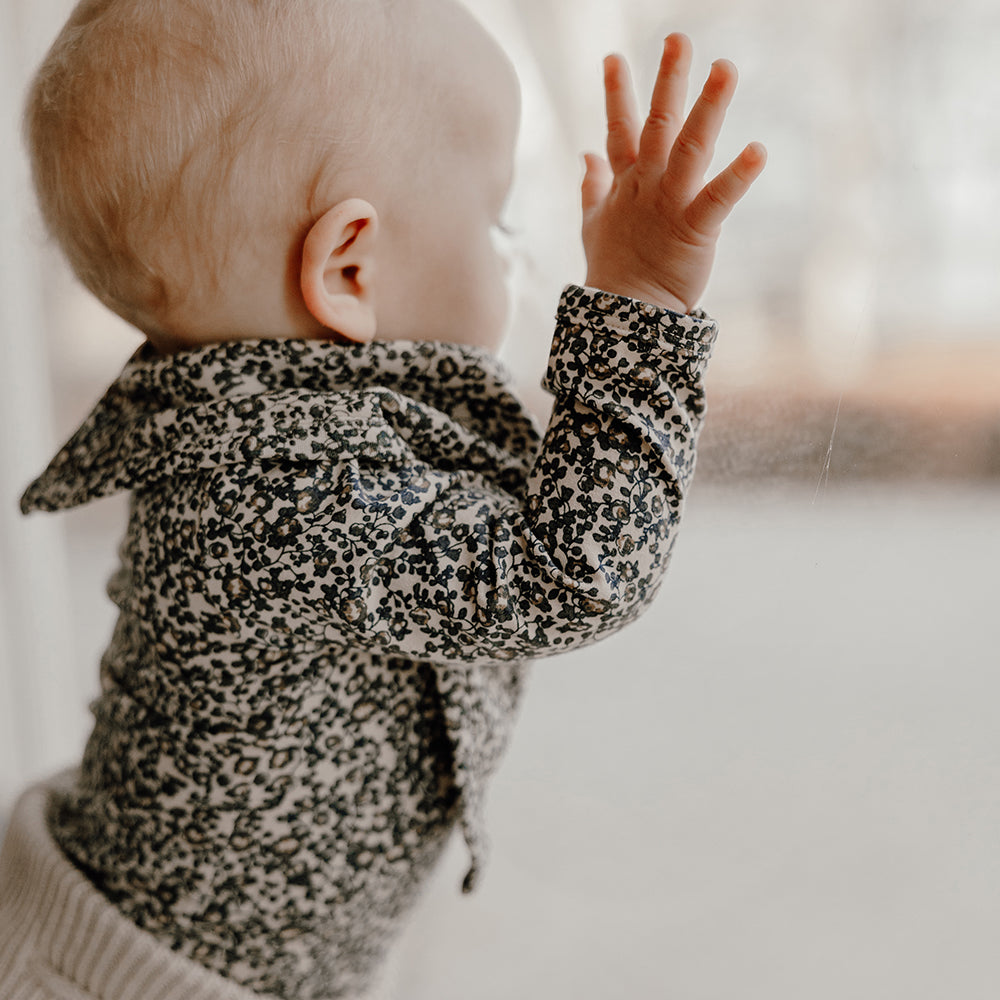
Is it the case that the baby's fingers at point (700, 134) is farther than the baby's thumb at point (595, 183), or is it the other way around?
the baby's thumb at point (595, 183)

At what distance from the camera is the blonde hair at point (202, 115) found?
588 millimetres

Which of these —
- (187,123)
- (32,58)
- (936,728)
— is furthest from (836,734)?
(32,58)

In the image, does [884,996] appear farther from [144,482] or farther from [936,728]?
[144,482]

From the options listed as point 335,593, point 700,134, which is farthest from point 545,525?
point 700,134

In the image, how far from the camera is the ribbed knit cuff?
700 mm

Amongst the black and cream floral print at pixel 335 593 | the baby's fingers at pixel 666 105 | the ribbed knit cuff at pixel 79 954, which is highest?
the baby's fingers at pixel 666 105

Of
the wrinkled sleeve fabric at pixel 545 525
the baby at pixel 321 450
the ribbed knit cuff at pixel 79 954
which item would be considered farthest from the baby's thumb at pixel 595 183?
the ribbed knit cuff at pixel 79 954

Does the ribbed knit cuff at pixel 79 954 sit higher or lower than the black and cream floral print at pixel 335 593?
lower

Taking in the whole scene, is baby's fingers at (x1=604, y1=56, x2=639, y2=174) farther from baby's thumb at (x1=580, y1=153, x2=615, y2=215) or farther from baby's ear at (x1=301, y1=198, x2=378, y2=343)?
baby's ear at (x1=301, y1=198, x2=378, y2=343)

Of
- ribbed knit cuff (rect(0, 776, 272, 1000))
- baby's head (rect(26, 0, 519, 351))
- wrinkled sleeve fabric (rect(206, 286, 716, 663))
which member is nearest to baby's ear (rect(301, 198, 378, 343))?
baby's head (rect(26, 0, 519, 351))

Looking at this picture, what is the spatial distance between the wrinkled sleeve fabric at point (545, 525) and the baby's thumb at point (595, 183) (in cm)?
11

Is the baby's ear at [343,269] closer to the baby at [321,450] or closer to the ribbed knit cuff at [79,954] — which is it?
the baby at [321,450]

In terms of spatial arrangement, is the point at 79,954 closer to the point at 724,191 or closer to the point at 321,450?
the point at 321,450

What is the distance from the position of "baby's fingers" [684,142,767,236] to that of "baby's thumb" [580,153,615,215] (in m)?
0.11
